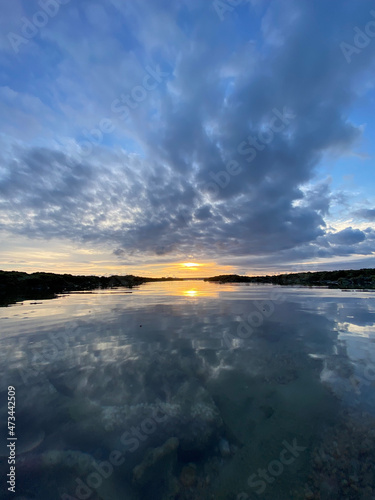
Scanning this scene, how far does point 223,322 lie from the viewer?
1625 cm

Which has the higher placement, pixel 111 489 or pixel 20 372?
pixel 20 372

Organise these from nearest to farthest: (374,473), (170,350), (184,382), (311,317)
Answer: (374,473) → (184,382) → (170,350) → (311,317)

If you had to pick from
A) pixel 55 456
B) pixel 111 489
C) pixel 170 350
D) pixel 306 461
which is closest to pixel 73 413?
pixel 55 456

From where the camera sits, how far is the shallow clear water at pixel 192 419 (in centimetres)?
422

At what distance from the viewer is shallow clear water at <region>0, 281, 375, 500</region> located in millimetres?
4223

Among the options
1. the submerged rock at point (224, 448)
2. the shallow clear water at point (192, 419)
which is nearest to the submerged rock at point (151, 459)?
the shallow clear water at point (192, 419)

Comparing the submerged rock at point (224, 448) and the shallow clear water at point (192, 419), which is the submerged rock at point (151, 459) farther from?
the submerged rock at point (224, 448)

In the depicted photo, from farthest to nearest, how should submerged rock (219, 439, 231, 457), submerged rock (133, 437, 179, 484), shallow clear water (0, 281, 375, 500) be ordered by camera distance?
submerged rock (219, 439, 231, 457) → submerged rock (133, 437, 179, 484) → shallow clear water (0, 281, 375, 500)

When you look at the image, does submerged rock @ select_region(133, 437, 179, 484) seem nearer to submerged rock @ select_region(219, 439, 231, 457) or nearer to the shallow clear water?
the shallow clear water

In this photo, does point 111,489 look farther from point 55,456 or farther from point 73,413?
point 73,413

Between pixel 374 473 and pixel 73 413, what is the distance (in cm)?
698

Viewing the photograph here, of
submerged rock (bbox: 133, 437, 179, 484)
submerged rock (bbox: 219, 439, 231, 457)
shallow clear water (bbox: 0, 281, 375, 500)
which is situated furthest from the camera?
submerged rock (bbox: 219, 439, 231, 457)

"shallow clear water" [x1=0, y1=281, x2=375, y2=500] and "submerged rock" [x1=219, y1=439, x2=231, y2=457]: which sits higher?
"shallow clear water" [x1=0, y1=281, x2=375, y2=500]

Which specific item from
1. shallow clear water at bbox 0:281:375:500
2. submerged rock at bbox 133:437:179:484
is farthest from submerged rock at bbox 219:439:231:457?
submerged rock at bbox 133:437:179:484
